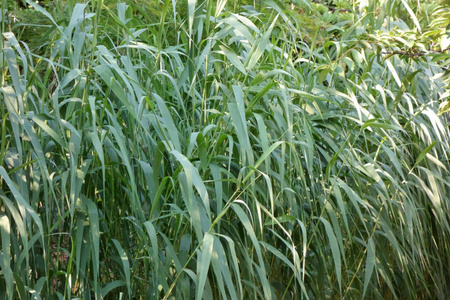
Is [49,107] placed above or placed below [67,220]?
above

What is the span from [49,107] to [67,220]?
1.00 ft

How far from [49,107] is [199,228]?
0.57 meters

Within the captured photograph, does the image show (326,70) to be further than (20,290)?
Yes

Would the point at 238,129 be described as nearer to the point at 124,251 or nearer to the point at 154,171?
the point at 154,171

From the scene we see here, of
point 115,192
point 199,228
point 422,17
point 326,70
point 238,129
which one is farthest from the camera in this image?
point 422,17

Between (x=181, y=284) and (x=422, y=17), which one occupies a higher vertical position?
(x=422, y=17)

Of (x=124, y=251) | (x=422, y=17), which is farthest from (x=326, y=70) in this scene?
(x=422, y=17)

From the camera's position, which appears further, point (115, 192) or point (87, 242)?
point (115, 192)

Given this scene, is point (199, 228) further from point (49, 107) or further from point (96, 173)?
point (49, 107)

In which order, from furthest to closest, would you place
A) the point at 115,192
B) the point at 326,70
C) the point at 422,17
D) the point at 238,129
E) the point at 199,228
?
the point at 422,17 → the point at 326,70 → the point at 115,192 → the point at 238,129 → the point at 199,228

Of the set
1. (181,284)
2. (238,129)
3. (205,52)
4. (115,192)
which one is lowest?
(181,284)

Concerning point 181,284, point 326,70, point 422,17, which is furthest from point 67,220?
point 422,17

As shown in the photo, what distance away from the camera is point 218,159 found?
1.38 m

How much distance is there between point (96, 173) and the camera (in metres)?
1.37
